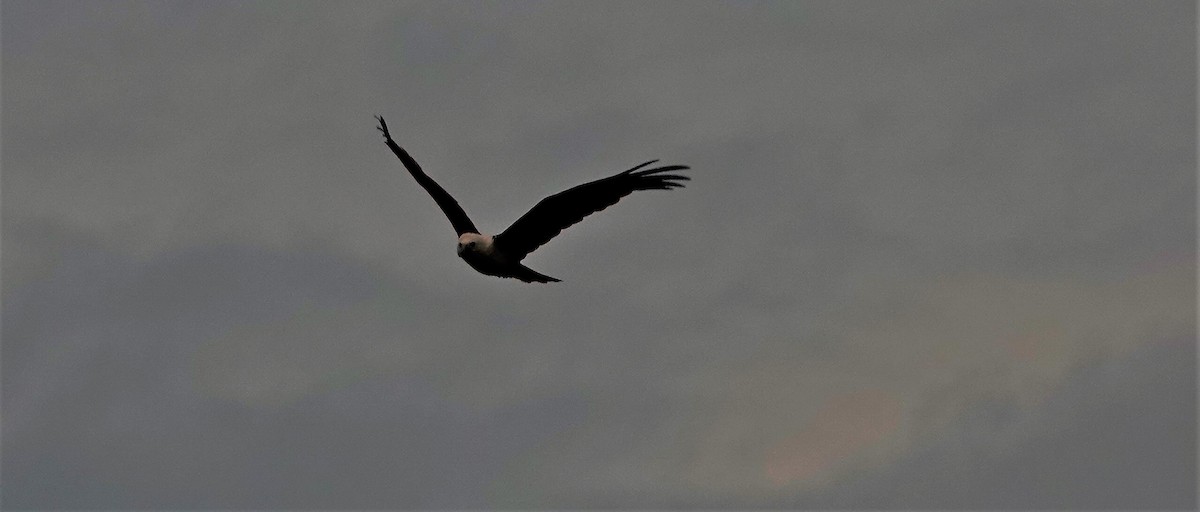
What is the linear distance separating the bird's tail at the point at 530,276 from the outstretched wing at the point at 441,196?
158 centimetres

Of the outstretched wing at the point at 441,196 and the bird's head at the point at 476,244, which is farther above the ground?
the outstretched wing at the point at 441,196

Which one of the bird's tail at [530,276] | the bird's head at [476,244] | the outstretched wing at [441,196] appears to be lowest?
the bird's tail at [530,276]

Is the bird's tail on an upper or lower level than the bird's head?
lower

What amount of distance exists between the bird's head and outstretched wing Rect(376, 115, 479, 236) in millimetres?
1339

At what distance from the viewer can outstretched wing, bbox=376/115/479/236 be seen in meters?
27.0

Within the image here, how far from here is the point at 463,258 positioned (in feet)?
83.5

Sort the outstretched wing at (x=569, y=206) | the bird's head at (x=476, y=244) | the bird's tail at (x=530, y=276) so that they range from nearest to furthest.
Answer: the outstretched wing at (x=569, y=206) < the bird's head at (x=476, y=244) < the bird's tail at (x=530, y=276)

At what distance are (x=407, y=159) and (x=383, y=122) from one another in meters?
0.75

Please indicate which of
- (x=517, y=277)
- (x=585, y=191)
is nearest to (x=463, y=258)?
(x=517, y=277)

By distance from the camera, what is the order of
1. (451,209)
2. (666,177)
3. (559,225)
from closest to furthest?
(666,177)
(559,225)
(451,209)

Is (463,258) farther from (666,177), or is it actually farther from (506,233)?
(666,177)

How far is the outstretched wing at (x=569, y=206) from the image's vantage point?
23.1 m

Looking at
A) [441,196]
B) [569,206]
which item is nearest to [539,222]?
[569,206]

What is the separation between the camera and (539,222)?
24734 millimetres
